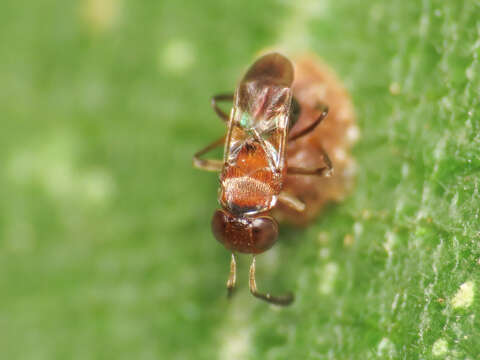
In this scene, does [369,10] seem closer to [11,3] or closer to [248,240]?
[248,240]

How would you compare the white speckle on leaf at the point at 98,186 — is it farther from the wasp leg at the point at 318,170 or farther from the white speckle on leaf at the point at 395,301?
the white speckle on leaf at the point at 395,301

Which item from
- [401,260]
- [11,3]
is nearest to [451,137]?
[401,260]

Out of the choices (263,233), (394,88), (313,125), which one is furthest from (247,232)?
(394,88)

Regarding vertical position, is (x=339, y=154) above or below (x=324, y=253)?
above

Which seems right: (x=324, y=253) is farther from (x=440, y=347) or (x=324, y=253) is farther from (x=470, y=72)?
(x=470, y=72)

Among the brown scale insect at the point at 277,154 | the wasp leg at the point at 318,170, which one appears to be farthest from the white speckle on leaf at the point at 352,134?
the wasp leg at the point at 318,170

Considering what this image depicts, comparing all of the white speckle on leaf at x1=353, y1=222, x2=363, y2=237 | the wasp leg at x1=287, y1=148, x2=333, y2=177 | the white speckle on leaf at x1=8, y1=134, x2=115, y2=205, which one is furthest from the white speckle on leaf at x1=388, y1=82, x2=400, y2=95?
the white speckle on leaf at x1=8, y1=134, x2=115, y2=205
